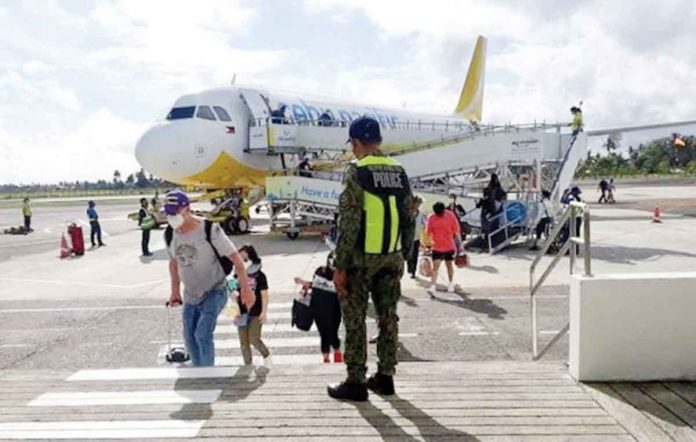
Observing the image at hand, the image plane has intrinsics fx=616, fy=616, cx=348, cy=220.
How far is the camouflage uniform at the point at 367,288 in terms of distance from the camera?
421 cm

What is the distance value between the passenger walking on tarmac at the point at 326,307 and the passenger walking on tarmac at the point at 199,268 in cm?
127

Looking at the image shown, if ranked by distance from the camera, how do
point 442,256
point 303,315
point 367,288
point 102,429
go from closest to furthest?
point 102,429
point 367,288
point 303,315
point 442,256

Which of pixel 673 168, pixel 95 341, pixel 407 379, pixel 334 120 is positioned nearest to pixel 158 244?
pixel 334 120

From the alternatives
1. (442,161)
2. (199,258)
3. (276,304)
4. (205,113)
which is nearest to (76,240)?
(205,113)

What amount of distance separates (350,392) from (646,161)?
15160 cm

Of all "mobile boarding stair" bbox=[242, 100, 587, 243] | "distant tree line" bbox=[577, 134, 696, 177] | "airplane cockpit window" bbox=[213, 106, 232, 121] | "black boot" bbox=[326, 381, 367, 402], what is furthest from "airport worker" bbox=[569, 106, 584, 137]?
"distant tree line" bbox=[577, 134, 696, 177]

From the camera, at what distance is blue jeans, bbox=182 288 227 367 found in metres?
5.41

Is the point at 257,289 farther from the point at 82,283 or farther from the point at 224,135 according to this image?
the point at 224,135

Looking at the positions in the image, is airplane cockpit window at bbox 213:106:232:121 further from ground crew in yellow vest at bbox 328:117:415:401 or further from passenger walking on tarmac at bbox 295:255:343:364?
ground crew in yellow vest at bbox 328:117:415:401

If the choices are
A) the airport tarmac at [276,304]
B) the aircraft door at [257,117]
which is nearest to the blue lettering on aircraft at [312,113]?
the aircraft door at [257,117]

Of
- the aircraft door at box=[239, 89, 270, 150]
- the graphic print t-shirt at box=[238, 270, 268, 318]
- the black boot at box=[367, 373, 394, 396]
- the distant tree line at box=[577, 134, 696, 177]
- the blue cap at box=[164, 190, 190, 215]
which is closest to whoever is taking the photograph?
the black boot at box=[367, 373, 394, 396]

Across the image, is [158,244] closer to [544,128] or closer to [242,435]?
[544,128]

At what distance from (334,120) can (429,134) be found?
7622mm

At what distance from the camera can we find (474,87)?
41.0 m
